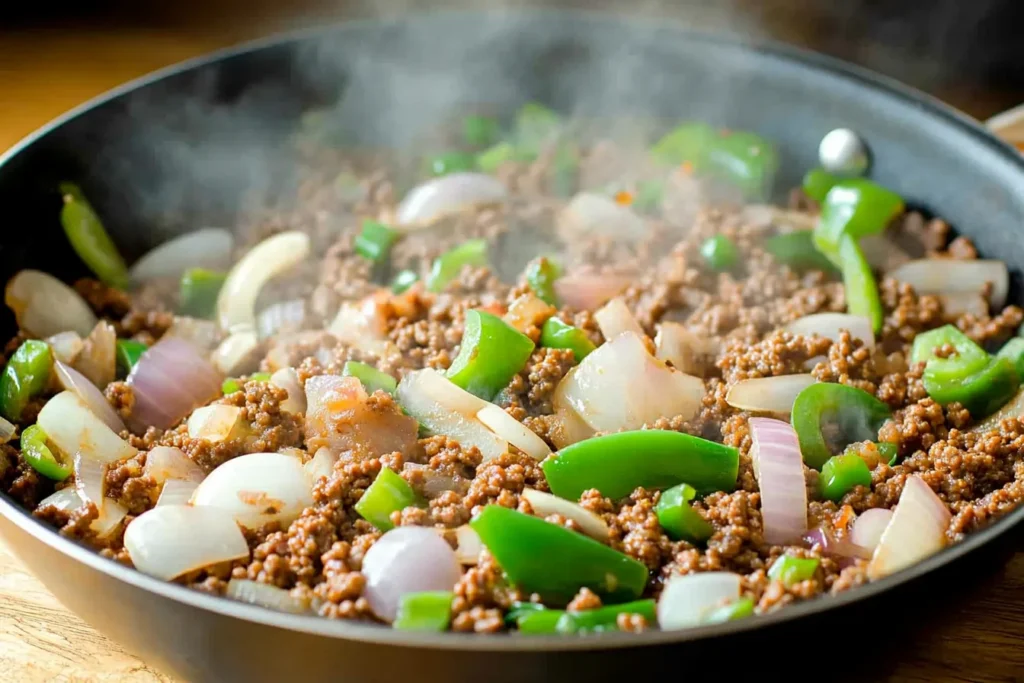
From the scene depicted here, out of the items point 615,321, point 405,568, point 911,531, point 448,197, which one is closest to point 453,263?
point 448,197

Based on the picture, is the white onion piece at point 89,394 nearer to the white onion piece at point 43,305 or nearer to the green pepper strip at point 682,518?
the white onion piece at point 43,305

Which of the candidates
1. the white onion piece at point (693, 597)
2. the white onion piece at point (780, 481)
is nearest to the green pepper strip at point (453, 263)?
the white onion piece at point (780, 481)

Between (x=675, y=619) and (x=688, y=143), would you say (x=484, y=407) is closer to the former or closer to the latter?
(x=675, y=619)

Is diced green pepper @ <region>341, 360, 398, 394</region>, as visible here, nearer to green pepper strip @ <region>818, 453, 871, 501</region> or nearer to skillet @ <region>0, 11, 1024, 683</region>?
skillet @ <region>0, 11, 1024, 683</region>

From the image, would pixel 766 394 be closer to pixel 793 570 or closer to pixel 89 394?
pixel 793 570

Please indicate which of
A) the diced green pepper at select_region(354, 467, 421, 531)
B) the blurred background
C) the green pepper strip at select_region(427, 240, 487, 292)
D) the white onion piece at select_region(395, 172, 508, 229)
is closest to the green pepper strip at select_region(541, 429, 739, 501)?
the diced green pepper at select_region(354, 467, 421, 531)

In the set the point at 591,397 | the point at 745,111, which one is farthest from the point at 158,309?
the point at 745,111
